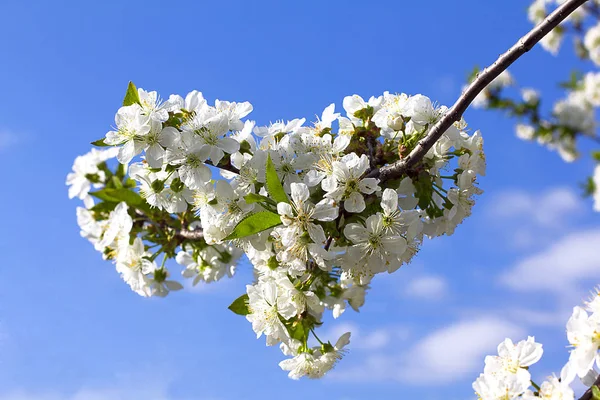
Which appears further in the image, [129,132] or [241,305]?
[241,305]

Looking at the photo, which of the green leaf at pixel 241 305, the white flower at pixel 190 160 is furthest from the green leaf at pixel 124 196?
the white flower at pixel 190 160

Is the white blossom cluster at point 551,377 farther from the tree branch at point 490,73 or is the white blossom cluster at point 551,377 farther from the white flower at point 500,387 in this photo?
the tree branch at point 490,73

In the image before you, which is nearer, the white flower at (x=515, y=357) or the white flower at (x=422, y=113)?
the white flower at (x=515, y=357)

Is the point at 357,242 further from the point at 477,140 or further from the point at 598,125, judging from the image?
the point at 598,125

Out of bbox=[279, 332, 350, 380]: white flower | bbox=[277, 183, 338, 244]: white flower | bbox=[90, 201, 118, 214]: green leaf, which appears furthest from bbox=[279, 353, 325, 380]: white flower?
bbox=[90, 201, 118, 214]: green leaf

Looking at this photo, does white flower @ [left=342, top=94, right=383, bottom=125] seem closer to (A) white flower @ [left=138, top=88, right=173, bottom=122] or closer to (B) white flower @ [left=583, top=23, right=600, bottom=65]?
(A) white flower @ [left=138, top=88, right=173, bottom=122]

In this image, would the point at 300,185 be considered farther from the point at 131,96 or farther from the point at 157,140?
the point at 131,96

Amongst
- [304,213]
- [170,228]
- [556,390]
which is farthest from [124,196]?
[556,390]

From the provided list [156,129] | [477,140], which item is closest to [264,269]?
[156,129]
